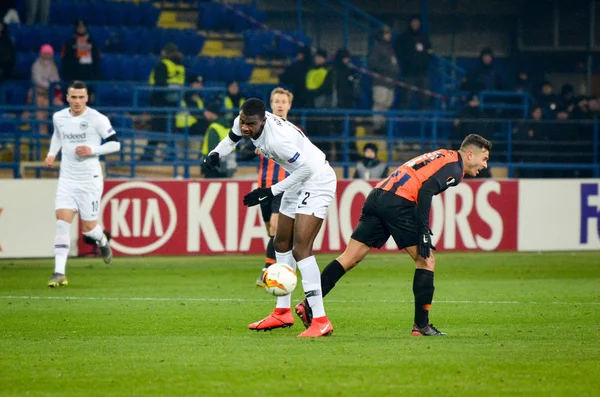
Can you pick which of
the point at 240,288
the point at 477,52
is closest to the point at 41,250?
the point at 240,288

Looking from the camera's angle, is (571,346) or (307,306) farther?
(307,306)

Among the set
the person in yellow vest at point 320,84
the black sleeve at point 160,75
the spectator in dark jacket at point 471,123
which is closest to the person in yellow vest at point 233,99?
the black sleeve at point 160,75

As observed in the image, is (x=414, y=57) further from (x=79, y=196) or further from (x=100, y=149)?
(x=79, y=196)

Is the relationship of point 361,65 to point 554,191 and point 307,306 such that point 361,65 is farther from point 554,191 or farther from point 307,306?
point 307,306

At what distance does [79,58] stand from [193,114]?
253 centimetres

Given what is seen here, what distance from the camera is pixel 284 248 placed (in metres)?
10.3

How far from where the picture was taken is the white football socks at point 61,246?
1437 cm

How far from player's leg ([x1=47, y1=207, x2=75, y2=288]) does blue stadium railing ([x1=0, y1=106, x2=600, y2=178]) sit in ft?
20.8

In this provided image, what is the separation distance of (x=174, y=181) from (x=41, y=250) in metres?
2.33

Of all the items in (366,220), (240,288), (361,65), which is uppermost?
(361,65)

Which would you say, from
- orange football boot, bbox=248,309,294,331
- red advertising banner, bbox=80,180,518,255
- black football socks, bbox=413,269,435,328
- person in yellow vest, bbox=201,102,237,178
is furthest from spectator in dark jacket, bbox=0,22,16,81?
black football socks, bbox=413,269,435,328

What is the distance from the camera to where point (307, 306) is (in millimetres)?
9977

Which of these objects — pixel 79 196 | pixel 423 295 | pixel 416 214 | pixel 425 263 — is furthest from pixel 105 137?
pixel 423 295

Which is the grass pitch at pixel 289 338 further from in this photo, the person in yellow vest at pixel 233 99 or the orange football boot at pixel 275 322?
the person in yellow vest at pixel 233 99
